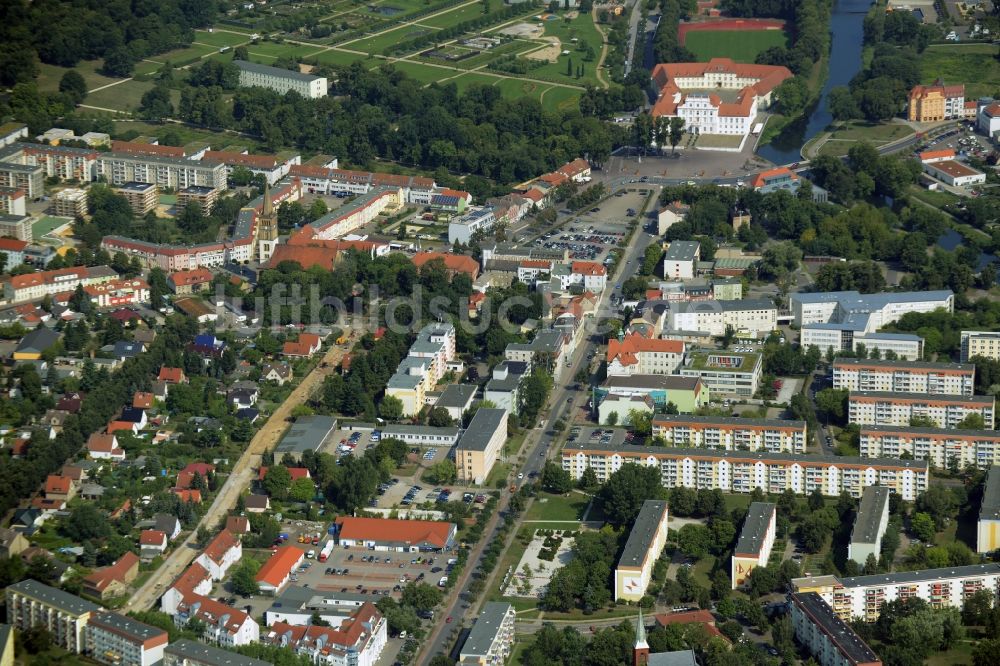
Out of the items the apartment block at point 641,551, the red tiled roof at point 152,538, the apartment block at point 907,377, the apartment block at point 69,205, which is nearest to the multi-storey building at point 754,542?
the apartment block at point 641,551

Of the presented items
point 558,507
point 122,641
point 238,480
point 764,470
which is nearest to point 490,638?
point 122,641

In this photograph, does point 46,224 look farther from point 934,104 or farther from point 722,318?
point 934,104

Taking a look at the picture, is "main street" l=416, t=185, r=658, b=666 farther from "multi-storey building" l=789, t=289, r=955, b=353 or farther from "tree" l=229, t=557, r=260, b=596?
"multi-storey building" l=789, t=289, r=955, b=353

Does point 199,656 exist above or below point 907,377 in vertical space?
below

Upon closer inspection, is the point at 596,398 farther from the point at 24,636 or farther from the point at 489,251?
the point at 24,636

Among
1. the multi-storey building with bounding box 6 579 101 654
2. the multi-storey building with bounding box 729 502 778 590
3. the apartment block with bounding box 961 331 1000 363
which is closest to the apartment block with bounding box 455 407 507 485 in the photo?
the multi-storey building with bounding box 729 502 778 590
